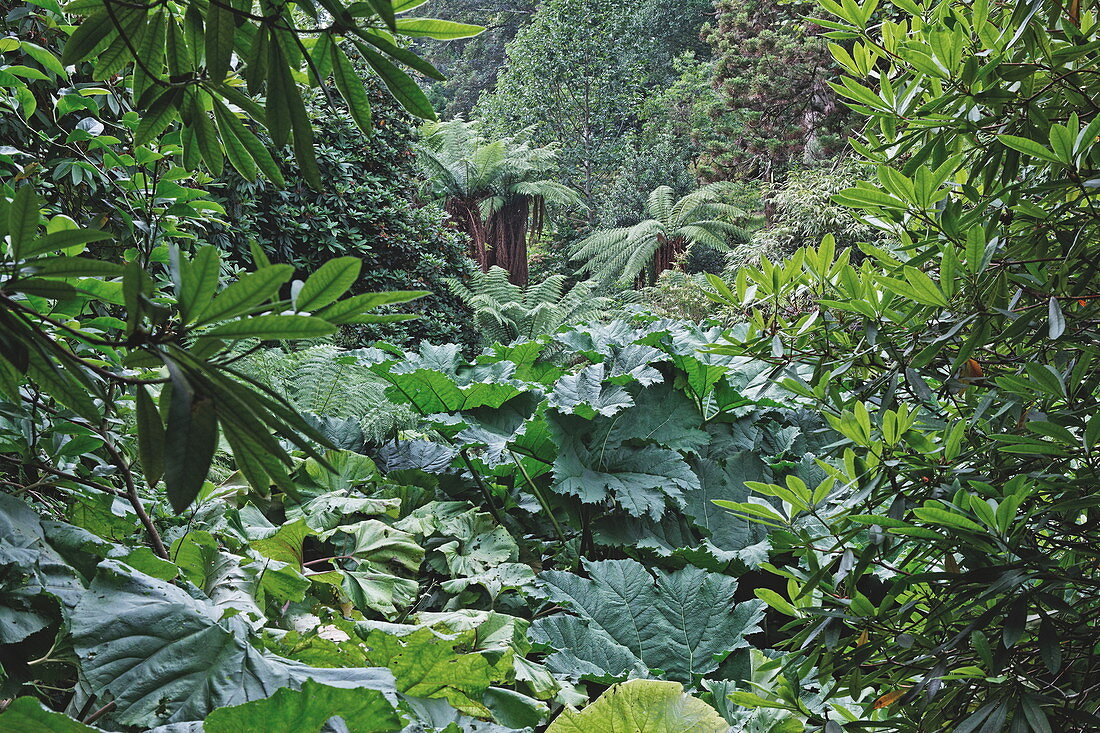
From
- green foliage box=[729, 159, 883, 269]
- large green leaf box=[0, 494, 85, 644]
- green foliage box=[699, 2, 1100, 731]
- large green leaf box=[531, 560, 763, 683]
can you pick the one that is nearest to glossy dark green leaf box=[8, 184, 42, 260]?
large green leaf box=[0, 494, 85, 644]

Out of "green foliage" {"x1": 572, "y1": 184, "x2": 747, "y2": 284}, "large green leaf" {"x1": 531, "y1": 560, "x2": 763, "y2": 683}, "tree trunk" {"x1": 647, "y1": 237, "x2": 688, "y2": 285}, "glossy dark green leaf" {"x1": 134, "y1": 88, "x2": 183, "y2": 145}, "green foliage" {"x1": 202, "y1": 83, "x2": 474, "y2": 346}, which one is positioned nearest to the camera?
"glossy dark green leaf" {"x1": 134, "y1": 88, "x2": 183, "y2": 145}

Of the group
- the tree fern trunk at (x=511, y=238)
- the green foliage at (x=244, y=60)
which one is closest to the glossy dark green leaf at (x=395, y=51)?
the green foliage at (x=244, y=60)

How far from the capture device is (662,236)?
535 inches

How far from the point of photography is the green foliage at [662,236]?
1309 cm

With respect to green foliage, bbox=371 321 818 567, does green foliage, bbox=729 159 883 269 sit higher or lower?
lower

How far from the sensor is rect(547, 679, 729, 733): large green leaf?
4.82ft

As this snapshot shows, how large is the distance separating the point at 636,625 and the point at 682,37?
19.2 metres

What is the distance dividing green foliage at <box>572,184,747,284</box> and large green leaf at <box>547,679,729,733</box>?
38.5 feet

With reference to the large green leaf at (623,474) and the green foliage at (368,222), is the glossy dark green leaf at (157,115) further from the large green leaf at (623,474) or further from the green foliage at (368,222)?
the green foliage at (368,222)

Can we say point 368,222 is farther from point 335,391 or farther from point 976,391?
point 976,391

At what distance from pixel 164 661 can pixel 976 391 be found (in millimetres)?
1207

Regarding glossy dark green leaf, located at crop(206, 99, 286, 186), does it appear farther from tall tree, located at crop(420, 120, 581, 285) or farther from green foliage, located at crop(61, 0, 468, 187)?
tall tree, located at crop(420, 120, 581, 285)

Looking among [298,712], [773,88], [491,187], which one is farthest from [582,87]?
[298,712]

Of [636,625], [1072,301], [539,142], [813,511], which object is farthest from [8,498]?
[539,142]
